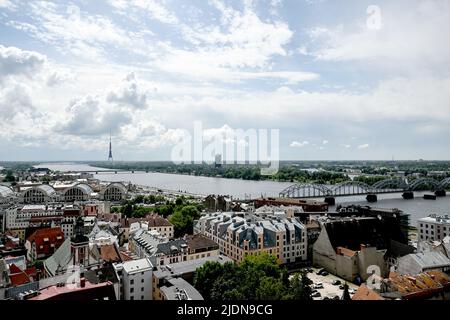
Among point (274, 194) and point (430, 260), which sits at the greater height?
point (430, 260)

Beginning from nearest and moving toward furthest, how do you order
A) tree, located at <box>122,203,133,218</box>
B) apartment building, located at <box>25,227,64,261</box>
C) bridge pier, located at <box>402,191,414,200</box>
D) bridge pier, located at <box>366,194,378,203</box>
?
apartment building, located at <box>25,227,64,261</box> → tree, located at <box>122,203,133,218</box> → bridge pier, located at <box>366,194,378,203</box> → bridge pier, located at <box>402,191,414,200</box>

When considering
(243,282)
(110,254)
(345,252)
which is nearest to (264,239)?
(345,252)

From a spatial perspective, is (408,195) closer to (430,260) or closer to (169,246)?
(430,260)

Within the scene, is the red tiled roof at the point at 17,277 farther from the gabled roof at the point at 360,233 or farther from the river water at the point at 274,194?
the river water at the point at 274,194

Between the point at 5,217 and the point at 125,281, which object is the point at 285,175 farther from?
the point at 125,281

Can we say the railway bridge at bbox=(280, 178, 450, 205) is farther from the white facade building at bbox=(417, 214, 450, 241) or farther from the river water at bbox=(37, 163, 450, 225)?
the white facade building at bbox=(417, 214, 450, 241)

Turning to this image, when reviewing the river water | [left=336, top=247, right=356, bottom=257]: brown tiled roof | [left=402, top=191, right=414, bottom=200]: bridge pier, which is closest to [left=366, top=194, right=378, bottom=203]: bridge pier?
the river water
